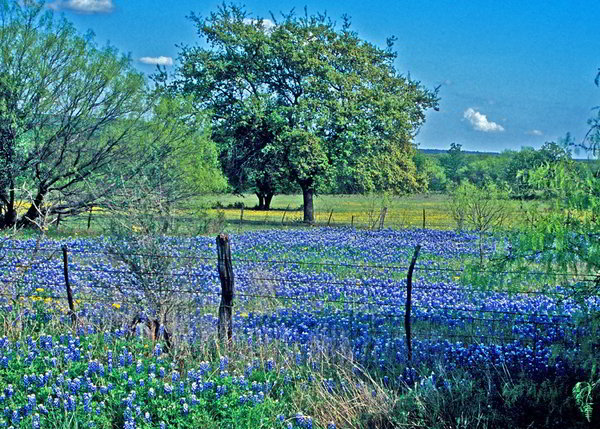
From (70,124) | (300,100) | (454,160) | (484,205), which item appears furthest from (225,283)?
(454,160)

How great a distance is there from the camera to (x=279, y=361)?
7.89 m

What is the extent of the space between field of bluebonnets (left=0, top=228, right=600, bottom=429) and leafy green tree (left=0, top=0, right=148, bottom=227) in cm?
1842

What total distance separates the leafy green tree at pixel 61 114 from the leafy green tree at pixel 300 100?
11779 mm

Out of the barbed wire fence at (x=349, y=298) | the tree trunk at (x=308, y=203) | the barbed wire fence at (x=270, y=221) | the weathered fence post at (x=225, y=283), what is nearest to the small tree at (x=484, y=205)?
the barbed wire fence at (x=270, y=221)

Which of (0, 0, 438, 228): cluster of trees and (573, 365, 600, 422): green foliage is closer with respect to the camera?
(573, 365, 600, 422): green foliage

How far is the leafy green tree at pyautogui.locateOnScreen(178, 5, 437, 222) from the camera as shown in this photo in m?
40.9

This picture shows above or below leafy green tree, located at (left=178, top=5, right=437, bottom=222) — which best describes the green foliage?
below

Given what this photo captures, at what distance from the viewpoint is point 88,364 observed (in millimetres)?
7441

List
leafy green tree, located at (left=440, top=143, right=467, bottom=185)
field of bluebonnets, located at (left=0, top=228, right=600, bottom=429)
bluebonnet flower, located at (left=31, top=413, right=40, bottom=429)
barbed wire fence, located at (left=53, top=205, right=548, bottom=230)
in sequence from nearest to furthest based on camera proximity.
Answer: bluebonnet flower, located at (left=31, top=413, right=40, bottom=429)
field of bluebonnets, located at (left=0, top=228, right=600, bottom=429)
barbed wire fence, located at (left=53, top=205, right=548, bottom=230)
leafy green tree, located at (left=440, top=143, right=467, bottom=185)

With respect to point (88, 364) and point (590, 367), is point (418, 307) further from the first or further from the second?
point (88, 364)

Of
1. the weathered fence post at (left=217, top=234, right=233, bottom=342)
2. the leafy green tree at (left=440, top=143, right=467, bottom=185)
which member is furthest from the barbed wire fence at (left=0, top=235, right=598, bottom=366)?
the leafy green tree at (left=440, top=143, right=467, bottom=185)

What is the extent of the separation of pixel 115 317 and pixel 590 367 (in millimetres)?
5738

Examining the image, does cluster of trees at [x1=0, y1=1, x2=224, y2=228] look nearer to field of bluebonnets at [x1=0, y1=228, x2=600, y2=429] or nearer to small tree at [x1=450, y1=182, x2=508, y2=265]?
small tree at [x1=450, y1=182, x2=508, y2=265]

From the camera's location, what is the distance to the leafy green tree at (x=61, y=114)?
27.7 meters
